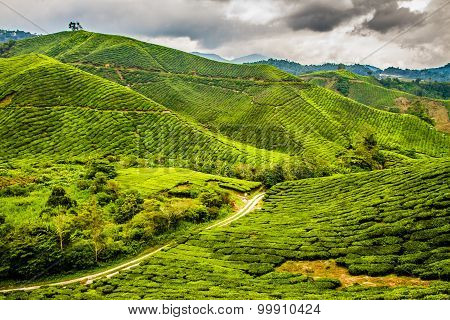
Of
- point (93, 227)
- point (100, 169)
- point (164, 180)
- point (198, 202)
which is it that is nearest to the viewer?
point (93, 227)

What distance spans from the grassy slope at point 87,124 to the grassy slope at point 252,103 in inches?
1140

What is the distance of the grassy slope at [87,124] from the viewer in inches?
3521

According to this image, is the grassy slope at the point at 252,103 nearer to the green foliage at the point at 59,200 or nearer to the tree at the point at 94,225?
the tree at the point at 94,225

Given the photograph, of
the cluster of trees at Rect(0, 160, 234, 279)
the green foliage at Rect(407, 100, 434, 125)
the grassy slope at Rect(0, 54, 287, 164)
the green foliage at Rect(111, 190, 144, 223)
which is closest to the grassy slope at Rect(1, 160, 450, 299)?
the cluster of trees at Rect(0, 160, 234, 279)

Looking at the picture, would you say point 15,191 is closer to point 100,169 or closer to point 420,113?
point 100,169

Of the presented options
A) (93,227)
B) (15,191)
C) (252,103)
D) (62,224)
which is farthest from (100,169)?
(252,103)

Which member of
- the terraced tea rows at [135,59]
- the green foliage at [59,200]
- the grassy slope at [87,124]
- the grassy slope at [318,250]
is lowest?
the grassy slope at [318,250]

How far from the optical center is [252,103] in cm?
15225

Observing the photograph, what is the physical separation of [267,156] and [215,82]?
88374 mm

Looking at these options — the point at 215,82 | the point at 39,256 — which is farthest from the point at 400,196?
the point at 215,82

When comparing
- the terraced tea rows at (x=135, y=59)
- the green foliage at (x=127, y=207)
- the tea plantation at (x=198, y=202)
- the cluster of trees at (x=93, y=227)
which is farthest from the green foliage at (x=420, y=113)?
the green foliage at (x=127, y=207)

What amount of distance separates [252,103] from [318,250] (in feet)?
387

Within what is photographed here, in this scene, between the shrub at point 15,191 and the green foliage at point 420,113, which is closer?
the shrub at point 15,191

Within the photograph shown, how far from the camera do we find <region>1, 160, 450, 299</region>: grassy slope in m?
30.4
